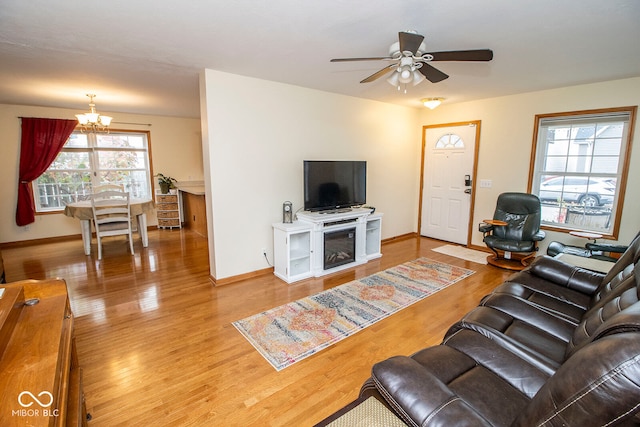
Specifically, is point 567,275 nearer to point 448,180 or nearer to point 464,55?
point 464,55

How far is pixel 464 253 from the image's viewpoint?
480 centimetres

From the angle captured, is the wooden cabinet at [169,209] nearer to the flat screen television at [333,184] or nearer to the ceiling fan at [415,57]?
the flat screen television at [333,184]

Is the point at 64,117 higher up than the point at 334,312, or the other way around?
the point at 64,117

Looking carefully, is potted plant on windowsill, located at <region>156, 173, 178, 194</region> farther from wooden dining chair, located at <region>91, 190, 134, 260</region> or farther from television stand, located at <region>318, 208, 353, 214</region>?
television stand, located at <region>318, 208, 353, 214</region>

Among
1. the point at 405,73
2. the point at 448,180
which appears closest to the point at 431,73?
the point at 405,73

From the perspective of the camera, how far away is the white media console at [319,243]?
12.2 ft

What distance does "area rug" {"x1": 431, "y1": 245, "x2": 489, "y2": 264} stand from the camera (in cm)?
451

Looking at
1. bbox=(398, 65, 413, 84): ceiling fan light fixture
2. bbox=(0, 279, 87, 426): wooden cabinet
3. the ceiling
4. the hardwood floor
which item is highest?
the ceiling

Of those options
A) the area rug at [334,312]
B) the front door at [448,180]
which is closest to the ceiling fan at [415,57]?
the area rug at [334,312]

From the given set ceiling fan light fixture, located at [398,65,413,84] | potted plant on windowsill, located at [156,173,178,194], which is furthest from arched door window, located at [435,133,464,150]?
potted plant on windowsill, located at [156,173,178,194]

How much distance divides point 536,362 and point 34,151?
283 inches

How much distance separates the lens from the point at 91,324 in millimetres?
2654

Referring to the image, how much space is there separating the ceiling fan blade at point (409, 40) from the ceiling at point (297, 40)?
21 centimetres

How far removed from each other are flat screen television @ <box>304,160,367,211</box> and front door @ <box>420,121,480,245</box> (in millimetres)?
1730
